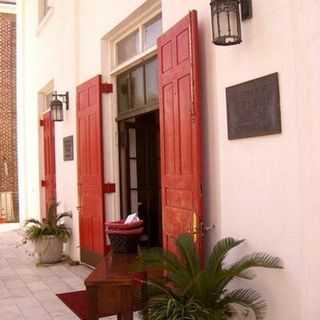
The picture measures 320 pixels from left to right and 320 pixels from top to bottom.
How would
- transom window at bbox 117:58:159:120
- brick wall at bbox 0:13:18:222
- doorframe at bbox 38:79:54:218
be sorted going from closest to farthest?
transom window at bbox 117:58:159:120 < doorframe at bbox 38:79:54:218 < brick wall at bbox 0:13:18:222

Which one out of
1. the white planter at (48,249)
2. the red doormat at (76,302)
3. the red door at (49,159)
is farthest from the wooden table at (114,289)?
the red door at (49,159)

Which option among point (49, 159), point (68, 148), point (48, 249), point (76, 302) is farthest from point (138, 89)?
point (49, 159)

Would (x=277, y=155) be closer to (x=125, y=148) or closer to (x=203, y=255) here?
(x=203, y=255)

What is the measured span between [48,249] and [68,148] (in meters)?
1.49

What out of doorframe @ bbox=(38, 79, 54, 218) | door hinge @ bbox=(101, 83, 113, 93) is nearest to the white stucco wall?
door hinge @ bbox=(101, 83, 113, 93)

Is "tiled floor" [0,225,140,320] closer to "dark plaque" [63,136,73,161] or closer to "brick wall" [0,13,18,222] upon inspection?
"dark plaque" [63,136,73,161]

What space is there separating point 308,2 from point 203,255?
6.28 ft

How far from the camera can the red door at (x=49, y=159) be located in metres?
8.40

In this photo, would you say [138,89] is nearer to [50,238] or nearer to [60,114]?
[60,114]

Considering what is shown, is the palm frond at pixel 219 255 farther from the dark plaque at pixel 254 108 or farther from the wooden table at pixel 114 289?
the dark plaque at pixel 254 108

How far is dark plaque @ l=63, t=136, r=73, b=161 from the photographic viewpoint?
7005 mm

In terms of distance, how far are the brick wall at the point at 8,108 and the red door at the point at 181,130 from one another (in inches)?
397

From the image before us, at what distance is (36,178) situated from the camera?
9852mm

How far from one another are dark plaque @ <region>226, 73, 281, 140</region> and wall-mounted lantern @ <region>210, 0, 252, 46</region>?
0.31 m
